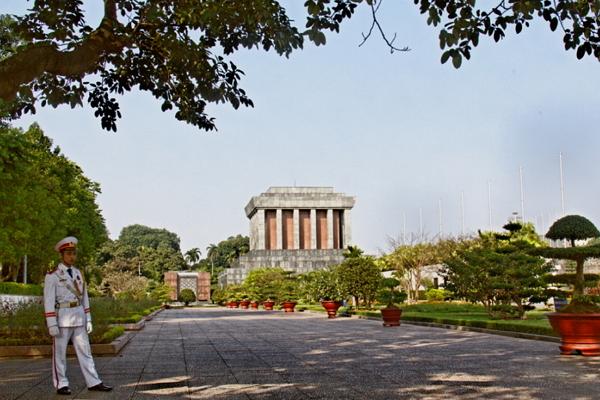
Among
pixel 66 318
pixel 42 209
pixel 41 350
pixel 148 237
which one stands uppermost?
pixel 148 237

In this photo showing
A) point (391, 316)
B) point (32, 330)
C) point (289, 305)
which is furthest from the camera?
point (289, 305)

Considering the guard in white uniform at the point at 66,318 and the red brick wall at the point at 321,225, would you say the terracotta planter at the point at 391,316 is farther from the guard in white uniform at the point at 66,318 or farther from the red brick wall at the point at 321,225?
the red brick wall at the point at 321,225

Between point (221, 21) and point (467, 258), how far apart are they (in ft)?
63.1

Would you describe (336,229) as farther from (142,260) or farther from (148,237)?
(148,237)

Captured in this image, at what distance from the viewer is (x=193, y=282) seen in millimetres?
105812

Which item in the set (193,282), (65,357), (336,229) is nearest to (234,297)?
(336,229)

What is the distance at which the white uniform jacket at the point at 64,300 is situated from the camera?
8.69 m

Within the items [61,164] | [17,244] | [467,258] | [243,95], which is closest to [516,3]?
[243,95]

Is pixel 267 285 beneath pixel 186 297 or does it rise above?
above

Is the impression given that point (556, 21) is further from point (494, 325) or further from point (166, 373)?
point (494, 325)

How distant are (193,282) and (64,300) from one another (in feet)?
323

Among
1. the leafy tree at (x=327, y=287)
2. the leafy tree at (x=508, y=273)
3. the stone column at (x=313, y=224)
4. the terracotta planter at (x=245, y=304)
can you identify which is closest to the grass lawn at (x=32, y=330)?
the leafy tree at (x=508, y=273)

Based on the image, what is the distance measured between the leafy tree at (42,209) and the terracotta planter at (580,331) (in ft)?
42.6

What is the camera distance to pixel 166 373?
34.4ft
